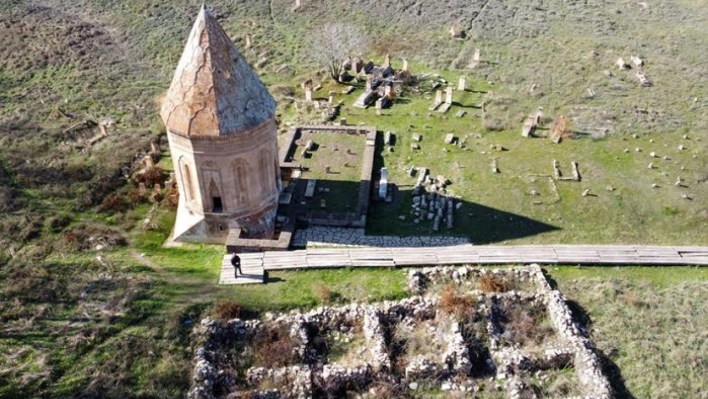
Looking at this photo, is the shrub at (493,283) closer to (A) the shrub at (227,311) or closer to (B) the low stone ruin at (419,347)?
(B) the low stone ruin at (419,347)

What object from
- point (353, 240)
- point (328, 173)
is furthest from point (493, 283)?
point (328, 173)

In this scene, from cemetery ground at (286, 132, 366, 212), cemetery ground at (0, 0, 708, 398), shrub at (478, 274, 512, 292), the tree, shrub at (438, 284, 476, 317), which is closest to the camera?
cemetery ground at (0, 0, 708, 398)

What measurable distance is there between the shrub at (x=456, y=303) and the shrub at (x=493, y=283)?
0.93 meters

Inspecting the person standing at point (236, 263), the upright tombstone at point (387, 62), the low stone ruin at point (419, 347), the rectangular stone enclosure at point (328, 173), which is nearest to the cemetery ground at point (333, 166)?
→ the rectangular stone enclosure at point (328, 173)

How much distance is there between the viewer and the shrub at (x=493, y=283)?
1731cm

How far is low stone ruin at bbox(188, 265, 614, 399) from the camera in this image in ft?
48.1

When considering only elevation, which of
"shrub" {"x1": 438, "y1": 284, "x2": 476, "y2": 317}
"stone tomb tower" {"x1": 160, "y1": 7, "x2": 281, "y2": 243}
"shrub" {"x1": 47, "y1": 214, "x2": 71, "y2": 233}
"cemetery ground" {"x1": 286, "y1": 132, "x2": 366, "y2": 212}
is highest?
"stone tomb tower" {"x1": 160, "y1": 7, "x2": 281, "y2": 243}

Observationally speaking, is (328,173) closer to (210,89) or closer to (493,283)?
(210,89)

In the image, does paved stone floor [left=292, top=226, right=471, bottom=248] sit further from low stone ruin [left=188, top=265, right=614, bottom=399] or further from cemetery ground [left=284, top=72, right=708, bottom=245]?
low stone ruin [left=188, top=265, right=614, bottom=399]

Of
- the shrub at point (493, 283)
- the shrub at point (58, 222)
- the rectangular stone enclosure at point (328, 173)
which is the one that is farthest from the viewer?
the rectangular stone enclosure at point (328, 173)

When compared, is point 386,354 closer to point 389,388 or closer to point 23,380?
point 389,388

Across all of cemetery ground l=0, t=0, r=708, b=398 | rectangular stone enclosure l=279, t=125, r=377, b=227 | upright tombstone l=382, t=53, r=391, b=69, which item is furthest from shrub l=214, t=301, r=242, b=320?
upright tombstone l=382, t=53, r=391, b=69

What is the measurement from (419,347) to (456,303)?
5.41 ft

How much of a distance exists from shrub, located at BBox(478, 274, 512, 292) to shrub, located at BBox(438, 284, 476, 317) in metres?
0.93
